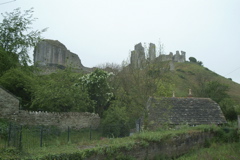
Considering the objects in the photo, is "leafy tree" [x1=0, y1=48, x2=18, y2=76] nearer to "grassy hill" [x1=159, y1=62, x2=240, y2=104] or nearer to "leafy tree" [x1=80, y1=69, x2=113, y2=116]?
"leafy tree" [x1=80, y1=69, x2=113, y2=116]

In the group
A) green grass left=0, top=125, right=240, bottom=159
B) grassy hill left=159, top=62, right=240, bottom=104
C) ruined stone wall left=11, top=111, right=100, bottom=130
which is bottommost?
green grass left=0, top=125, right=240, bottom=159

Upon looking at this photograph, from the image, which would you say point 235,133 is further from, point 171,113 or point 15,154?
point 15,154

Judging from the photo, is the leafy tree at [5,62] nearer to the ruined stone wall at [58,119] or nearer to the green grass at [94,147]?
the ruined stone wall at [58,119]

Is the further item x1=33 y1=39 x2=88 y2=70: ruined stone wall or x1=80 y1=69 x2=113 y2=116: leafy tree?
x1=33 y1=39 x2=88 y2=70: ruined stone wall

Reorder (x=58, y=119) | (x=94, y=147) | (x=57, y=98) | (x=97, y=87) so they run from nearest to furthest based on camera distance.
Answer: (x=94, y=147) < (x=58, y=119) < (x=57, y=98) < (x=97, y=87)

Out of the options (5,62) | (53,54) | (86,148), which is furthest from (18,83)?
(53,54)

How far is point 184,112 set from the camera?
68.0 feet

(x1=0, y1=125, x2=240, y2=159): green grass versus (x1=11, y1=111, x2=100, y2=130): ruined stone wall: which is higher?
(x1=11, y1=111, x2=100, y2=130): ruined stone wall

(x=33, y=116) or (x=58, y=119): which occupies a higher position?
(x=33, y=116)

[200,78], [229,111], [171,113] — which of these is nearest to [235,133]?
[171,113]

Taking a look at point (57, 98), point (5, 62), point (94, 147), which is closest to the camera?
point (94, 147)

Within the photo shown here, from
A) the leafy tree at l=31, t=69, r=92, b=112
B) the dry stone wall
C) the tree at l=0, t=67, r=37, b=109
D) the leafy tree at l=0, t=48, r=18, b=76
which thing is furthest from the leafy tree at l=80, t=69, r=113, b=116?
the leafy tree at l=0, t=48, r=18, b=76

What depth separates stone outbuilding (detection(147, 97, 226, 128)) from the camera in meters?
18.6

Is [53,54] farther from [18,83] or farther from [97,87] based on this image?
[18,83]
